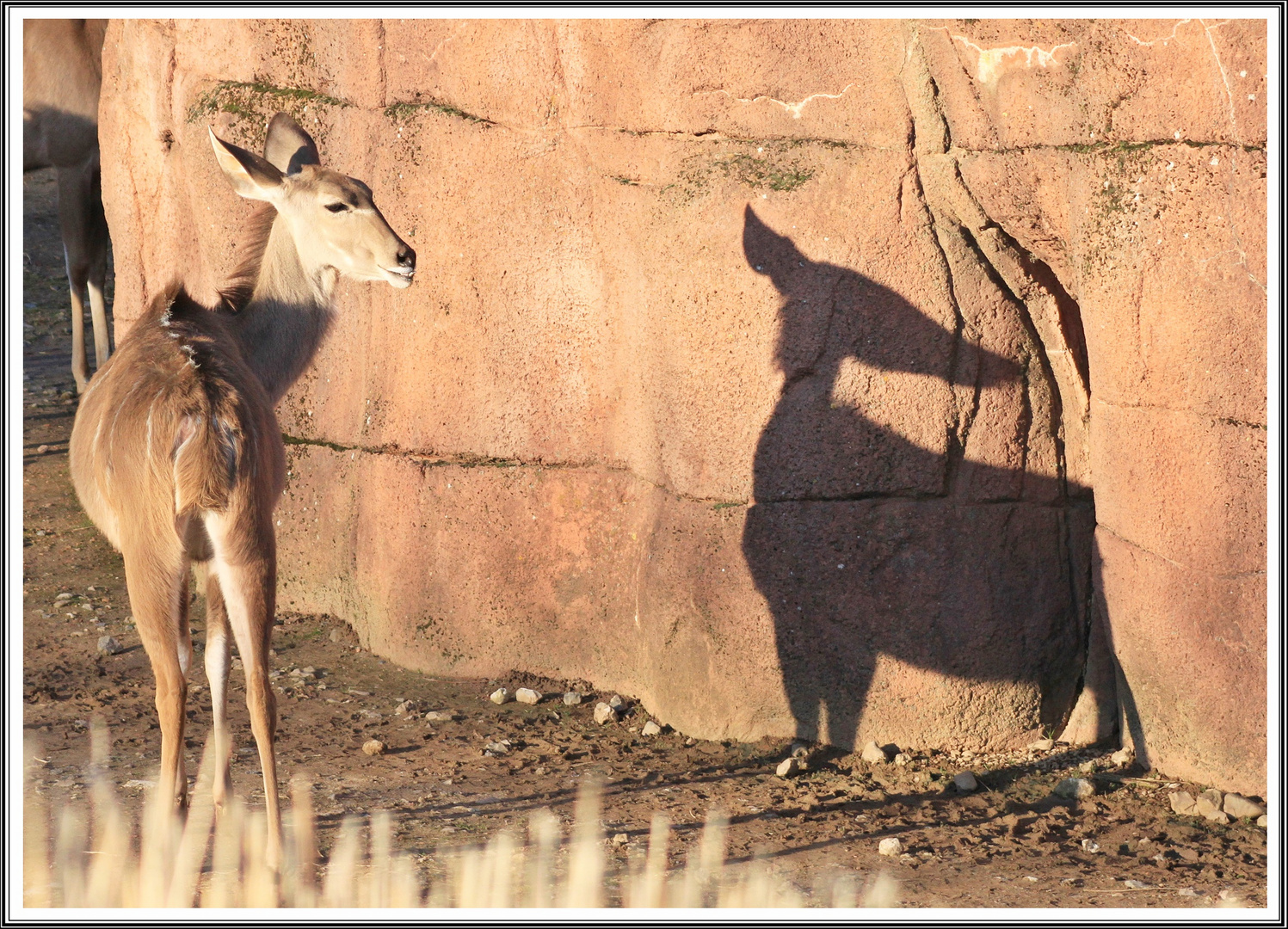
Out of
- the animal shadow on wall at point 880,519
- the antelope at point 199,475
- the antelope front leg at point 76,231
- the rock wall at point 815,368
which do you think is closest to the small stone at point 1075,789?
the rock wall at point 815,368

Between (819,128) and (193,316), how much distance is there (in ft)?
7.30

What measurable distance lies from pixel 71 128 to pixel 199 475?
689 cm

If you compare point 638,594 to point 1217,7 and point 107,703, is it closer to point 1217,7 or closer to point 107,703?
point 107,703

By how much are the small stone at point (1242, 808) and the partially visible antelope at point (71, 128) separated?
7.40 m

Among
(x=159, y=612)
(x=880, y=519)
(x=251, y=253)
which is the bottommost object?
(x=159, y=612)

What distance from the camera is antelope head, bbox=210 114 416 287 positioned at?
5.34 m

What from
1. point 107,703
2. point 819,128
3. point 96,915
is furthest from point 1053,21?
point 107,703

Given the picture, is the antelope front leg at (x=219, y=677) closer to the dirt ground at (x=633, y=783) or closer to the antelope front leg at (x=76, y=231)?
the dirt ground at (x=633, y=783)

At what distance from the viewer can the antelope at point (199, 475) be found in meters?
4.30

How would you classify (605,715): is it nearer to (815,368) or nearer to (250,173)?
(815,368)

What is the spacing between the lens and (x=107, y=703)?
20.0 ft

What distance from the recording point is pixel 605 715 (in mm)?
5984

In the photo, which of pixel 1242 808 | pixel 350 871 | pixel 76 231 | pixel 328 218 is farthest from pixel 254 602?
pixel 76 231

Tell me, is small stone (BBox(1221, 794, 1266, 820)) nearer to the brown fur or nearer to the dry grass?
the dry grass
